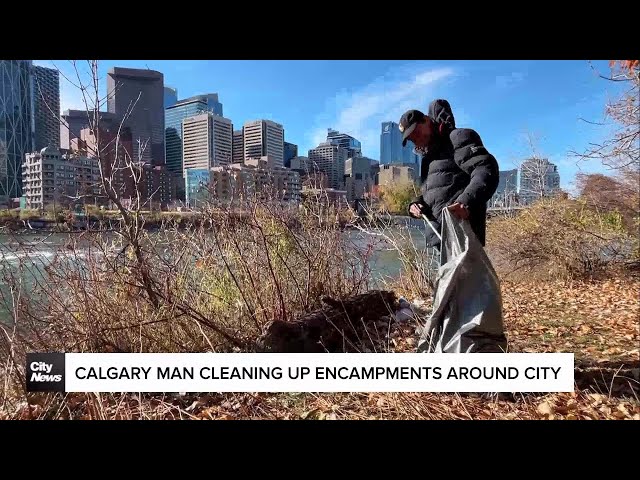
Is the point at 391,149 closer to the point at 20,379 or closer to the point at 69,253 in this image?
the point at 69,253

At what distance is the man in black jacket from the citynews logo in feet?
6.94

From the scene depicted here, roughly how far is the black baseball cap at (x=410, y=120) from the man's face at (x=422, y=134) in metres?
0.03

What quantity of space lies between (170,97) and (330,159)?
3.33 feet

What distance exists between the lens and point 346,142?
2.23 m

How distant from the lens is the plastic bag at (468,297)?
1.93 m

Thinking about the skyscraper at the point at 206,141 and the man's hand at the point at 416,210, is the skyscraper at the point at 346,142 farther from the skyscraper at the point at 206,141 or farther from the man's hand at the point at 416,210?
the skyscraper at the point at 206,141

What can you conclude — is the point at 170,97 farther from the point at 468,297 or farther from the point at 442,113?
the point at 468,297

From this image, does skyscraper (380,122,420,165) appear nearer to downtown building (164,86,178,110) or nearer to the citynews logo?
downtown building (164,86,178,110)

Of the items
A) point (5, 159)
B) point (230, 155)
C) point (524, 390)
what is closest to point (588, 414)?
point (524, 390)

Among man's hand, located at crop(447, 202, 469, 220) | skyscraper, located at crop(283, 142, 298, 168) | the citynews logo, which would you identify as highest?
skyscraper, located at crop(283, 142, 298, 168)

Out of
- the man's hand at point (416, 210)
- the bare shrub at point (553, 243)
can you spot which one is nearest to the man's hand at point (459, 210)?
the man's hand at point (416, 210)

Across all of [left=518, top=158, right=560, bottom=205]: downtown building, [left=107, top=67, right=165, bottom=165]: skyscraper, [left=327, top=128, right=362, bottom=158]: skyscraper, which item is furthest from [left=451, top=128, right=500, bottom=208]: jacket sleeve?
[left=107, top=67, right=165, bottom=165]: skyscraper

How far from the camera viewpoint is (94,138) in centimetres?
229

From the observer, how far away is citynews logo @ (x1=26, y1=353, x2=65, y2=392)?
1955 mm
